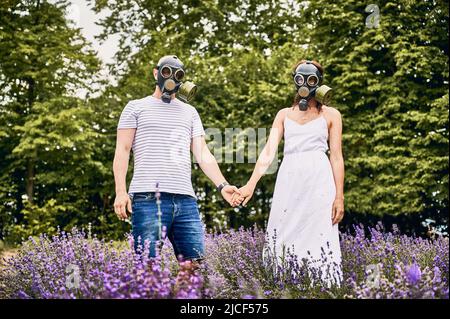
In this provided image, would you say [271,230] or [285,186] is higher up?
[285,186]

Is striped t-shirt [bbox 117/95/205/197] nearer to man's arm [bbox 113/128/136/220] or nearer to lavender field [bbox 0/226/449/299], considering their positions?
man's arm [bbox 113/128/136/220]

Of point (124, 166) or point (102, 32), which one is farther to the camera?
point (102, 32)

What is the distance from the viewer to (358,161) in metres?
11.1

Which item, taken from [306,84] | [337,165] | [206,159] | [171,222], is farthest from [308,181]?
[171,222]

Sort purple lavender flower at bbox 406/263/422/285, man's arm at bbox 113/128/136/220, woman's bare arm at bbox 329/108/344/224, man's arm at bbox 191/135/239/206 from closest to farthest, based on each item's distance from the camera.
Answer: purple lavender flower at bbox 406/263/422/285 → man's arm at bbox 113/128/136/220 → man's arm at bbox 191/135/239/206 → woman's bare arm at bbox 329/108/344/224

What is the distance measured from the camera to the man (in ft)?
13.0

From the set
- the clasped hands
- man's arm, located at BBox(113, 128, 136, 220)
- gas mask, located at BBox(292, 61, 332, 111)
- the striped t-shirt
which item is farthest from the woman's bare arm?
man's arm, located at BBox(113, 128, 136, 220)

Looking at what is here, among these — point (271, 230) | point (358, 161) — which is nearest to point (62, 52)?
point (358, 161)

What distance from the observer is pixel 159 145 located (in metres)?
4.07

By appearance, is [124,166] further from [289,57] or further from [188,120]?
[289,57]

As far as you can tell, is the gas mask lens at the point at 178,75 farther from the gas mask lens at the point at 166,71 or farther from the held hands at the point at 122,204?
the held hands at the point at 122,204

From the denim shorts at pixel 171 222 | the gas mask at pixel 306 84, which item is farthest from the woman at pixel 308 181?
the denim shorts at pixel 171 222

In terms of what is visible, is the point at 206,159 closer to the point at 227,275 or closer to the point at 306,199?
the point at 306,199
